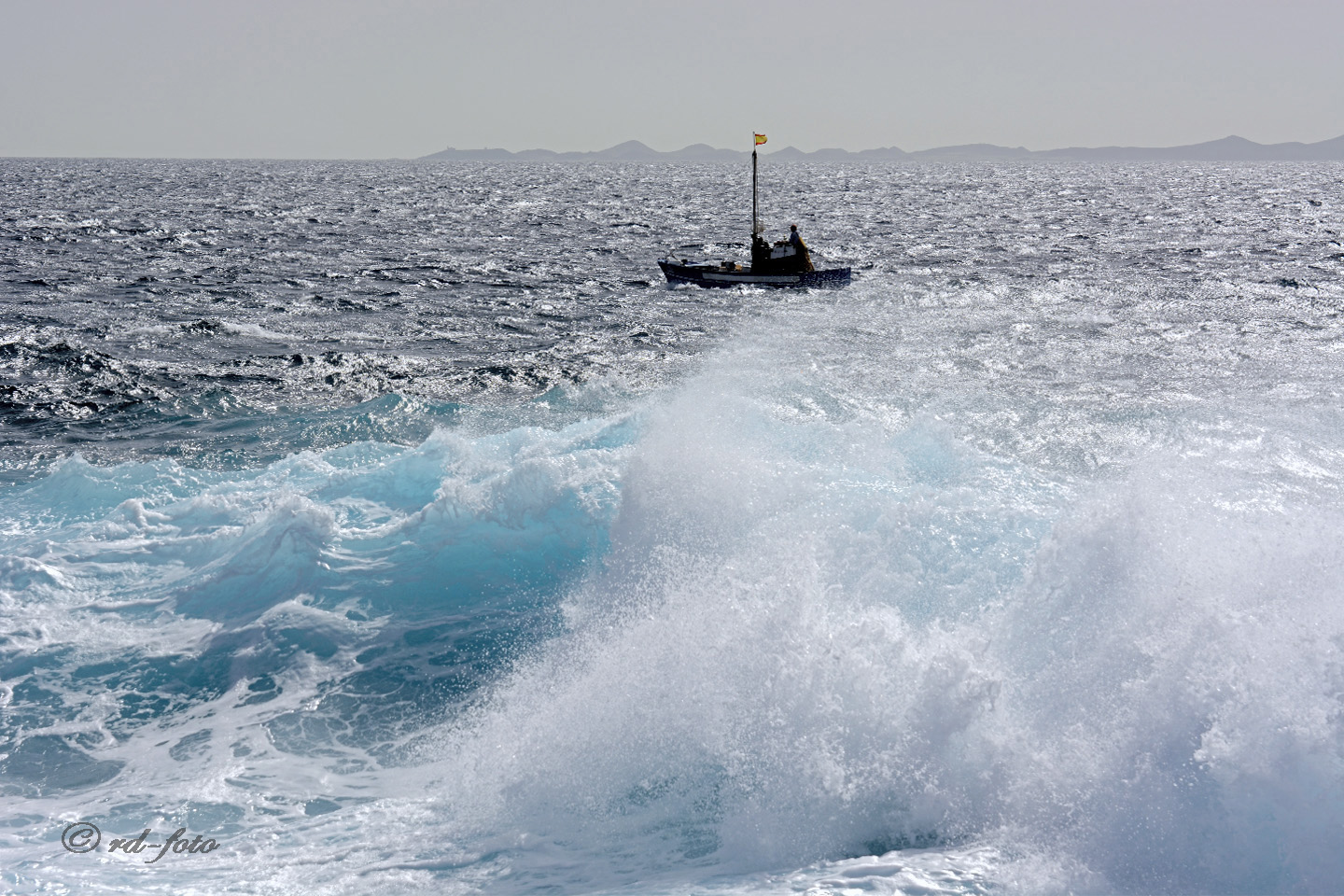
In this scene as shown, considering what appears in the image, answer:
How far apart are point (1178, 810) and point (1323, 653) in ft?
5.43

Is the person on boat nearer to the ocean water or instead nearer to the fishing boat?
the fishing boat

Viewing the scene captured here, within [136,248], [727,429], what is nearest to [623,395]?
[727,429]

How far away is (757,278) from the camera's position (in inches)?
1256

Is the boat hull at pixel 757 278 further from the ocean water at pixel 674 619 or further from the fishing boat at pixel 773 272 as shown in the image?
the ocean water at pixel 674 619

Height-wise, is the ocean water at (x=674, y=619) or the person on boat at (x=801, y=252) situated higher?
the person on boat at (x=801, y=252)

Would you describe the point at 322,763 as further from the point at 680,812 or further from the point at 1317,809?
the point at 1317,809

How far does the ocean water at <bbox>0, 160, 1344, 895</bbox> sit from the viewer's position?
20.1 feet
